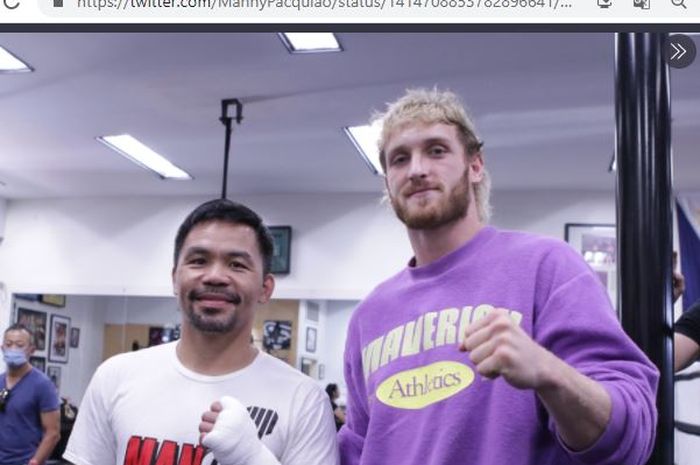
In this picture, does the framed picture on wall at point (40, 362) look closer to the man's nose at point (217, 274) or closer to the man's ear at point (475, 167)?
the man's nose at point (217, 274)

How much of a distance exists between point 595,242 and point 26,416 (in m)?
4.69

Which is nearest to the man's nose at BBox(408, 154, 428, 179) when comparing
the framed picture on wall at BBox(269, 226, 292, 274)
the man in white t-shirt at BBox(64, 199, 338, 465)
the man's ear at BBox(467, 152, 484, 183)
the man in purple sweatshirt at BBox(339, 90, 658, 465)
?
the man in purple sweatshirt at BBox(339, 90, 658, 465)

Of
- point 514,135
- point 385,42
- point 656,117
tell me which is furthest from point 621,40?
point 514,135

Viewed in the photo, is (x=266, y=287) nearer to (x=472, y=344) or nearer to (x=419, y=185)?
(x=419, y=185)

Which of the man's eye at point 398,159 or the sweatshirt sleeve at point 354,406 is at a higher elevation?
the man's eye at point 398,159

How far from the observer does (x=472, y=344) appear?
2.98 feet

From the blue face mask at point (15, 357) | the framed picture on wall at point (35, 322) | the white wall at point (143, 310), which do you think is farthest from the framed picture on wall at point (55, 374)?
the blue face mask at point (15, 357)

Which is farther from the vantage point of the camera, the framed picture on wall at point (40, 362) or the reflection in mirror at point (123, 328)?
the framed picture on wall at point (40, 362)

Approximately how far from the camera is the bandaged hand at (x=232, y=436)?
4.54 feet

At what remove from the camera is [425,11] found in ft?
3.43

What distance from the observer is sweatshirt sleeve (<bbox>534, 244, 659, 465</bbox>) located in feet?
3.22

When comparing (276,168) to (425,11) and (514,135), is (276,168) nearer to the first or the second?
(514,135)

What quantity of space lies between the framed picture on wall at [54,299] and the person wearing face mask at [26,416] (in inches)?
153

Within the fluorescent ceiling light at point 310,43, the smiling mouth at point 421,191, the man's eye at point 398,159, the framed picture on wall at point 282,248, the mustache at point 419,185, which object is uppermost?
the fluorescent ceiling light at point 310,43
